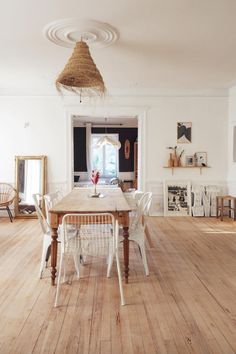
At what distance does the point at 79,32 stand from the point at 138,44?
2.84ft

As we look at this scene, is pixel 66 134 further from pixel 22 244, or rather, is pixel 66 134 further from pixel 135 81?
pixel 22 244

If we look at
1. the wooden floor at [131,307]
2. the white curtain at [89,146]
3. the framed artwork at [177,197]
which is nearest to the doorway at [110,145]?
the white curtain at [89,146]

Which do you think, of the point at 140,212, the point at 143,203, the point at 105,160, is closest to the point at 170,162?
the point at 143,203

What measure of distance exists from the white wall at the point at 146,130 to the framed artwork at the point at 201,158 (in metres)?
0.10

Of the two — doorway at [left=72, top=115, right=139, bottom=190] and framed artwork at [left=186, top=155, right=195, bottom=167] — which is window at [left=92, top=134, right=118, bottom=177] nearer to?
doorway at [left=72, top=115, right=139, bottom=190]

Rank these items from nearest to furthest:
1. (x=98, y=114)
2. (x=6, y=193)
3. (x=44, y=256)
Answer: (x=44, y=256), (x=6, y=193), (x=98, y=114)

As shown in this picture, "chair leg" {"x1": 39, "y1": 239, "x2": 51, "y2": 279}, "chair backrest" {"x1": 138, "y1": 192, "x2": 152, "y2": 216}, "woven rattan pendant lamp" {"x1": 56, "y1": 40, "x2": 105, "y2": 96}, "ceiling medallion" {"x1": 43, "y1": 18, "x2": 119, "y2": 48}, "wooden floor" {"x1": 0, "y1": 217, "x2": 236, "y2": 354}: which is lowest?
"wooden floor" {"x1": 0, "y1": 217, "x2": 236, "y2": 354}

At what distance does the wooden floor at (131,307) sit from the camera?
219 cm

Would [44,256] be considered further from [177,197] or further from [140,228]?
[177,197]

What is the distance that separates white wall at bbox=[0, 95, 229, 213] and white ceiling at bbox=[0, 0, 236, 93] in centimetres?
39

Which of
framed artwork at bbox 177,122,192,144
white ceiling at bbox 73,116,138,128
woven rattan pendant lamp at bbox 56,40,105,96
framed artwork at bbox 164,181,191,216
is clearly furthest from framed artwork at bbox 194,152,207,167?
white ceiling at bbox 73,116,138,128

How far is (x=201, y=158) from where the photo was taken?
690cm

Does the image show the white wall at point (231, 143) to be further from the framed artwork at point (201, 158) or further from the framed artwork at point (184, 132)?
the framed artwork at point (184, 132)

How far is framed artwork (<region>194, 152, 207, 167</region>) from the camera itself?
22.6 feet
